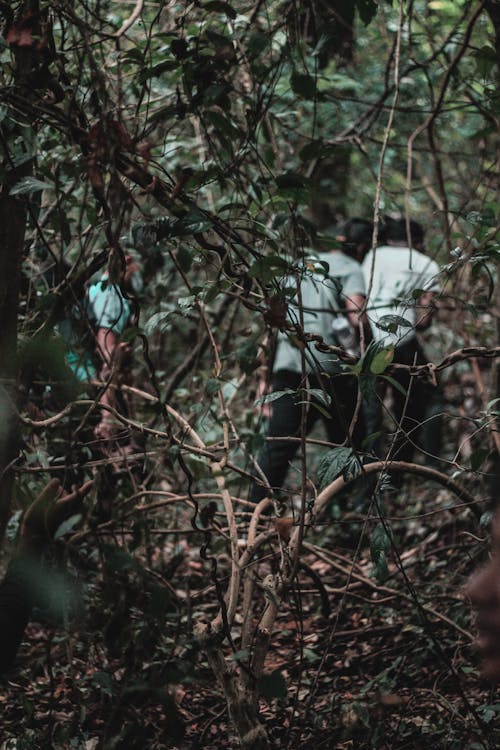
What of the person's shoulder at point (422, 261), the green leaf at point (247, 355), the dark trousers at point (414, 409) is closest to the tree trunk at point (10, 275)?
the green leaf at point (247, 355)

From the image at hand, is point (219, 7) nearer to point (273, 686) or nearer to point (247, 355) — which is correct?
point (247, 355)

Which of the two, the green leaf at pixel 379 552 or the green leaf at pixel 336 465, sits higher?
the green leaf at pixel 336 465

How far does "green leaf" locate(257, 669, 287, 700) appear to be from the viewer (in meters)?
1.84

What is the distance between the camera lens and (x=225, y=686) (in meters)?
2.12

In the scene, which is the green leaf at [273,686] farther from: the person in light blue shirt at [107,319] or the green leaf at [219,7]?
the green leaf at [219,7]

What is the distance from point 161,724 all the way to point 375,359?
1.50 meters

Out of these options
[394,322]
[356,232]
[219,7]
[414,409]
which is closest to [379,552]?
[394,322]

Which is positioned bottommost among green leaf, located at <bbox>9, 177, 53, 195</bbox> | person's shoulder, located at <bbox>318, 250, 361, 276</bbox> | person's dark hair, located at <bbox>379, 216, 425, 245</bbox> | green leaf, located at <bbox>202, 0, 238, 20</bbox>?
green leaf, located at <bbox>9, 177, 53, 195</bbox>

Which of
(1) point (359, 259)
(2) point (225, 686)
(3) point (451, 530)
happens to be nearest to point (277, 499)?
(2) point (225, 686)

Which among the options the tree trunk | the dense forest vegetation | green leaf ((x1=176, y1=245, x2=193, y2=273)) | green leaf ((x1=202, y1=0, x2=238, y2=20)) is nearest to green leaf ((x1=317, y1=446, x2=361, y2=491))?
the dense forest vegetation

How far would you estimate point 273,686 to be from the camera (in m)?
1.85

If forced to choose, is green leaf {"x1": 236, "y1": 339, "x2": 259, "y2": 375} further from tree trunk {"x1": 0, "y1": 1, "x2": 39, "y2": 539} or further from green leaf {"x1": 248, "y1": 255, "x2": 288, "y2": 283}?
tree trunk {"x1": 0, "y1": 1, "x2": 39, "y2": 539}

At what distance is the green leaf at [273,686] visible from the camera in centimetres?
184

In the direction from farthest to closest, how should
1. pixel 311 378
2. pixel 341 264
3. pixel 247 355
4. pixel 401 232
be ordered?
pixel 401 232 < pixel 341 264 < pixel 311 378 < pixel 247 355
